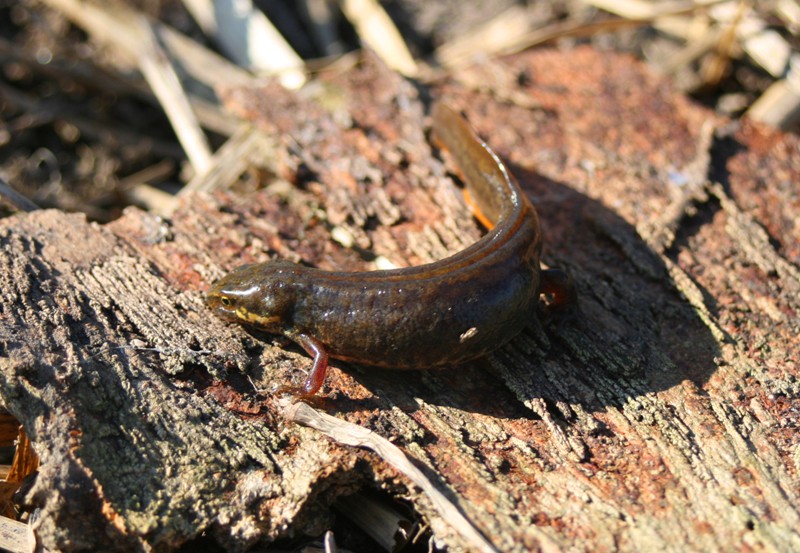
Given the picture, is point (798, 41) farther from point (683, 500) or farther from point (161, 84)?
point (161, 84)

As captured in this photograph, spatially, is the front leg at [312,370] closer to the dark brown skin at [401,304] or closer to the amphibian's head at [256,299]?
the dark brown skin at [401,304]

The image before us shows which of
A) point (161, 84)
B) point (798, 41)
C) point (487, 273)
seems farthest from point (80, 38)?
point (798, 41)

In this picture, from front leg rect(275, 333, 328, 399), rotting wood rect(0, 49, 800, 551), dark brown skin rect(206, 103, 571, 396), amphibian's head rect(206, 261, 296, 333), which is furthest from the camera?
amphibian's head rect(206, 261, 296, 333)

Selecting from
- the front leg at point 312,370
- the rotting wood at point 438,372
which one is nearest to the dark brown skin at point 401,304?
the front leg at point 312,370

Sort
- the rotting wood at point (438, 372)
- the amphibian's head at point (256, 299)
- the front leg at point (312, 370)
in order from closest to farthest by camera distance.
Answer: the rotting wood at point (438, 372)
the front leg at point (312, 370)
the amphibian's head at point (256, 299)

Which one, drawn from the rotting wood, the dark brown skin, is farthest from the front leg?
the rotting wood

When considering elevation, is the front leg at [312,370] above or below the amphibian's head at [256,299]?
below

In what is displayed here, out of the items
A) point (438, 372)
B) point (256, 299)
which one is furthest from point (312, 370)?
point (438, 372)

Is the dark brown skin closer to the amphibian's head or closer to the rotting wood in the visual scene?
the amphibian's head
